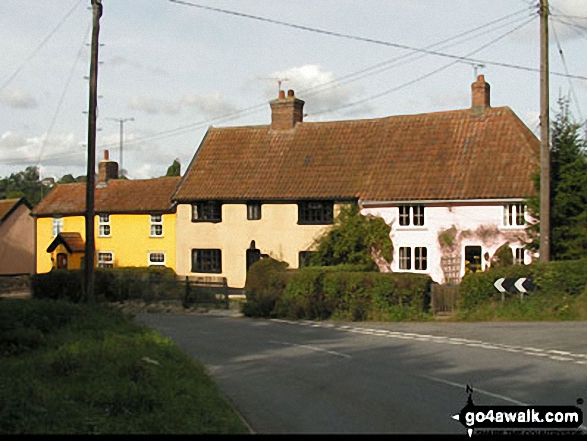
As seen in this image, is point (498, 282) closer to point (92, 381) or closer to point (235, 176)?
point (92, 381)

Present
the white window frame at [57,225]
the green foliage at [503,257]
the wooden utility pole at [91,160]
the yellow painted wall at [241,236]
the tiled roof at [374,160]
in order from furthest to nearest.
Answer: the white window frame at [57,225] → the yellow painted wall at [241,236] → the tiled roof at [374,160] → the green foliage at [503,257] → the wooden utility pole at [91,160]

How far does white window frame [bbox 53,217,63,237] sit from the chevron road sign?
113 feet

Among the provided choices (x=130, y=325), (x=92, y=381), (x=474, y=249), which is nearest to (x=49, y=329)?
(x=130, y=325)

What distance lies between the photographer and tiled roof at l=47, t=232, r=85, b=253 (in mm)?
50203

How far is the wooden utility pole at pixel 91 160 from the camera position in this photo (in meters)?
24.5

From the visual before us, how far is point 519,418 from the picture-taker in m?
9.66

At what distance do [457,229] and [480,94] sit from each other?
7611 mm

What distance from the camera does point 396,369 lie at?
51.0 feet

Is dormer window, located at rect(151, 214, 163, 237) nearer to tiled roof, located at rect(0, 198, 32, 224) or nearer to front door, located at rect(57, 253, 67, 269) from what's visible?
front door, located at rect(57, 253, 67, 269)

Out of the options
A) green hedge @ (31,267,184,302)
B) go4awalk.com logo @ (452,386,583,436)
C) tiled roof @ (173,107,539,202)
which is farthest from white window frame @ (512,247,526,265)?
go4awalk.com logo @ (452,386,583,436)

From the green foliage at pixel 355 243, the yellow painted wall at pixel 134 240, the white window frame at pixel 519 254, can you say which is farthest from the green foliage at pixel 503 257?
the yellow painted wall at pixel 134 240

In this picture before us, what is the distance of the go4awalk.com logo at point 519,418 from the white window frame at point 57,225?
45386 mm

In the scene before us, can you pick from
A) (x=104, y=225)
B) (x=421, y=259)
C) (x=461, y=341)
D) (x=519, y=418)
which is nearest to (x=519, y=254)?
(x=421, y=259)

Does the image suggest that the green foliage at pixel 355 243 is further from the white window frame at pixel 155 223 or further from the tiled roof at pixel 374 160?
the white window frame at pixel 155 223
